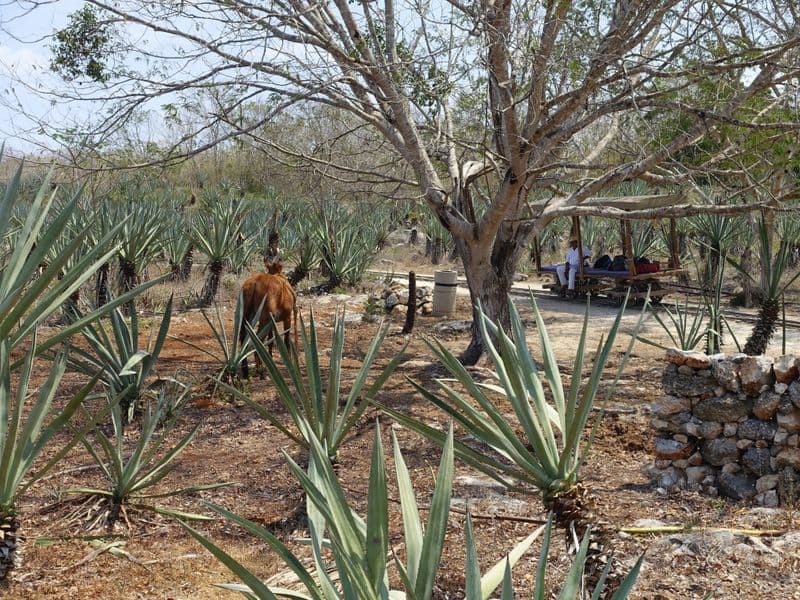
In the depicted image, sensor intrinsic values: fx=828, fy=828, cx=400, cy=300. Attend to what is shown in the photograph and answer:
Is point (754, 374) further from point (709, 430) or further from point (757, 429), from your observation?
point (709, 430)

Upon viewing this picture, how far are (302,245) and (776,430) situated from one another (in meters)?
12.1

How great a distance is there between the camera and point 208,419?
6973mm

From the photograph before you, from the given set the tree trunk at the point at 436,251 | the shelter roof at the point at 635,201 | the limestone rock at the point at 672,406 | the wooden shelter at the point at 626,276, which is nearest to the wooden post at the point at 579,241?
the wooden shelter at the point at 626,276

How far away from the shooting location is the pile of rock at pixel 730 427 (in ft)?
16.4

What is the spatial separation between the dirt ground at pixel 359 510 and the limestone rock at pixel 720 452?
363 millimetres

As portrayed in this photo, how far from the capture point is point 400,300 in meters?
14.0

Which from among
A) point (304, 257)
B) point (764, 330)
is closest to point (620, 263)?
point (304, 257)

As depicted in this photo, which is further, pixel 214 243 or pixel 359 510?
pixel 214 243

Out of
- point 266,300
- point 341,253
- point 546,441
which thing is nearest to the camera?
point 546,441

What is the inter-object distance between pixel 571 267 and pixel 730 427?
10914 mm

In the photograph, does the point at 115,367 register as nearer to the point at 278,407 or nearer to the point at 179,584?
the point at 278,407

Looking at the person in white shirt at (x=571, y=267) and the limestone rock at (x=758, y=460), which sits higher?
the person in white shirt at (x=571, y=267)

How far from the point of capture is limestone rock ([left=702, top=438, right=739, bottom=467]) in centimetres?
527

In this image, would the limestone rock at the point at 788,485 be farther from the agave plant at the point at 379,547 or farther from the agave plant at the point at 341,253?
the agave plant at the point at 341,253
